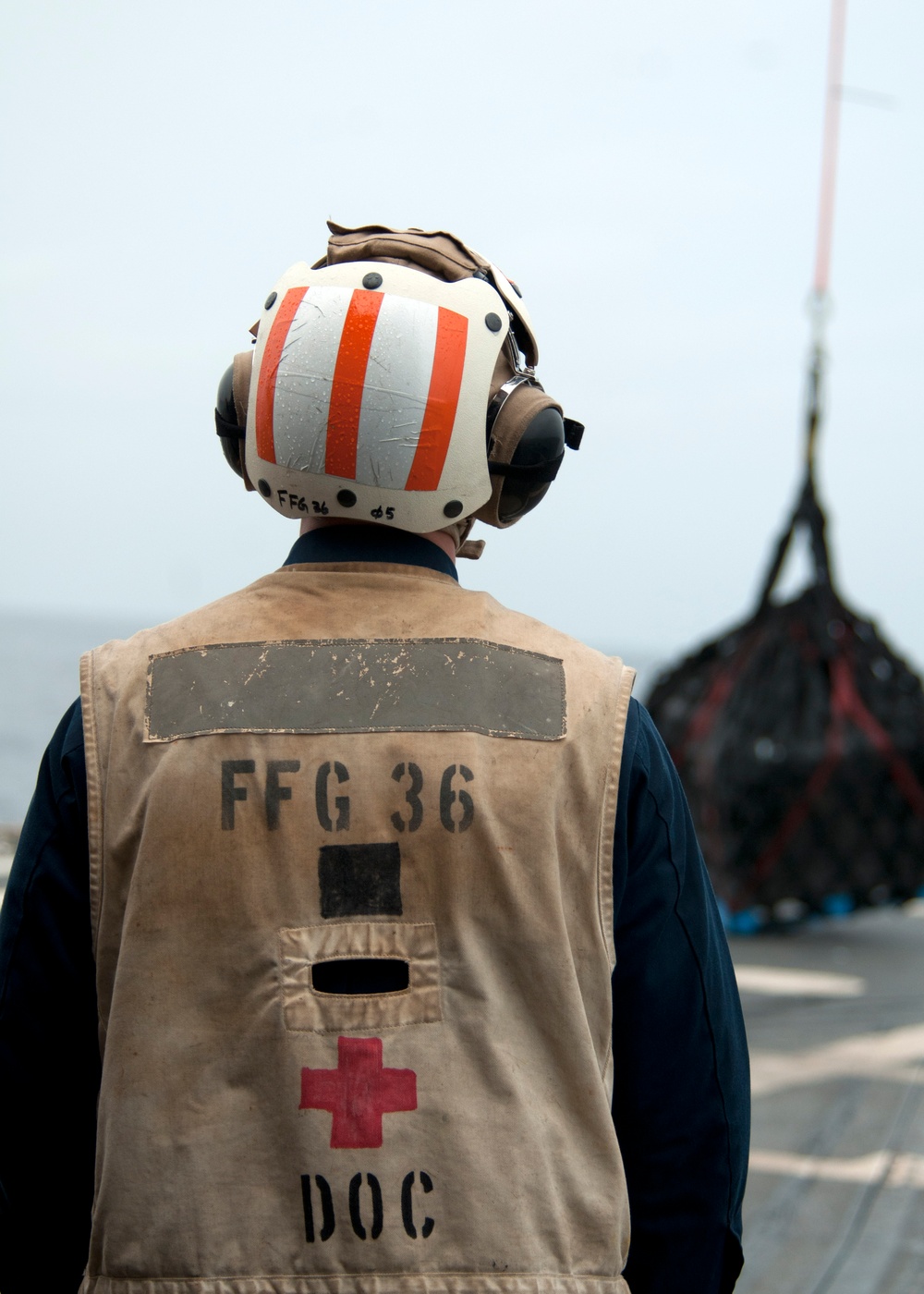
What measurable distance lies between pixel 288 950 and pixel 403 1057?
0.17 meters

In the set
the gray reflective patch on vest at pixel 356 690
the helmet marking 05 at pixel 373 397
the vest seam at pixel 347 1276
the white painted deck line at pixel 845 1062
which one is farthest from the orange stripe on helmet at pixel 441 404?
the white painted deck line at pixel 845 1062

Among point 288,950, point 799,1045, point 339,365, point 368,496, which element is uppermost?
point 339,365

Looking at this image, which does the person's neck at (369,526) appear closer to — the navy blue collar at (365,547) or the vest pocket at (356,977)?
the navy blue collar at (365,547)

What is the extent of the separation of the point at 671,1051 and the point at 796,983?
5.55m

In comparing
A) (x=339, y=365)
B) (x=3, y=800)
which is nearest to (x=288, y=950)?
(x=339, y=365)

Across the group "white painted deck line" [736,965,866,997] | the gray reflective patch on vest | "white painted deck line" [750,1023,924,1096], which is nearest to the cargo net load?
"white painted deck line" [736,965,866,997]

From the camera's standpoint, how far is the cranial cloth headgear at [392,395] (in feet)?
5.24

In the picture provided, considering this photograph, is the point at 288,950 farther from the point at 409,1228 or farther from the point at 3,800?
the point at 3,800

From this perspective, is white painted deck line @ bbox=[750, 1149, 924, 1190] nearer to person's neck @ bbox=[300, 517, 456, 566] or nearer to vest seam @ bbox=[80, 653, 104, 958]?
person's neck @ bbox=[300, 517, 456, 566]

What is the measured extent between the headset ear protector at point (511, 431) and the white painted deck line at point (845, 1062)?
12.6ft

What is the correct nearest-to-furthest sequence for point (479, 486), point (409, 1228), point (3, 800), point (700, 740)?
point (409, 1228) < point (479, 486) < point (700, 740) < point (3, 800)

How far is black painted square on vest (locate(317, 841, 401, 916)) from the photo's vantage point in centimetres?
145

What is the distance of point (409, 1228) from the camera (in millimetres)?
1415

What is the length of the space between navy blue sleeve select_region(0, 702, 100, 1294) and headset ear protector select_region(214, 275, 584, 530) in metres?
0.49
